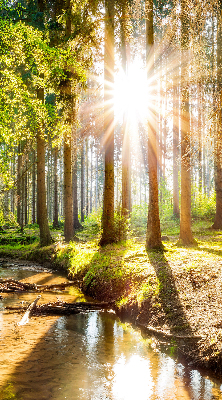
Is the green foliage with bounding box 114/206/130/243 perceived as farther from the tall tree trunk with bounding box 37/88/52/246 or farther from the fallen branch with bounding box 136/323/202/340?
the fallen branch with bounding box 136/323/202/340

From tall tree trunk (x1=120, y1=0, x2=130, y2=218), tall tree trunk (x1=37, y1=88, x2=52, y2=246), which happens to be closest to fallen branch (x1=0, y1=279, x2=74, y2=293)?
tall tree trunk (x1=120, y1=0, x2=130, y2=218)

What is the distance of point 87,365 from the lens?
5137mm

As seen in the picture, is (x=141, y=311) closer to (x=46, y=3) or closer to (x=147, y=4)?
(x=147, y=4)

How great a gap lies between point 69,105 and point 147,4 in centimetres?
483

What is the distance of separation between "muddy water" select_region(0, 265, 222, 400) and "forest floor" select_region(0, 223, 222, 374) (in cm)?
38

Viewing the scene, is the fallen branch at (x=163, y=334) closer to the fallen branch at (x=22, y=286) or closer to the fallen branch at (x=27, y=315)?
the fallen branch at (x=27, y=315)

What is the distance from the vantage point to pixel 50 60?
436 inches

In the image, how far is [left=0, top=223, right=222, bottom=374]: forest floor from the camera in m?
5.47

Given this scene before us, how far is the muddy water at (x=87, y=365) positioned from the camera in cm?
427

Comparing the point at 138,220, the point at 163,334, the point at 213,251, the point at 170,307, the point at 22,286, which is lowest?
the point at 163,334

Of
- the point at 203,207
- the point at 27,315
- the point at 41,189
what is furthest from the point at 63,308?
the point at 203,207

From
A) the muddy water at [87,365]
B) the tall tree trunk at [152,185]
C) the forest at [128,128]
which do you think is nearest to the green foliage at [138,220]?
the forest at [128,128]

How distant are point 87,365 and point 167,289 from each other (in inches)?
108

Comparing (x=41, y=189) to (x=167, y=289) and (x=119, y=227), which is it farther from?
(x=167, y=289)
